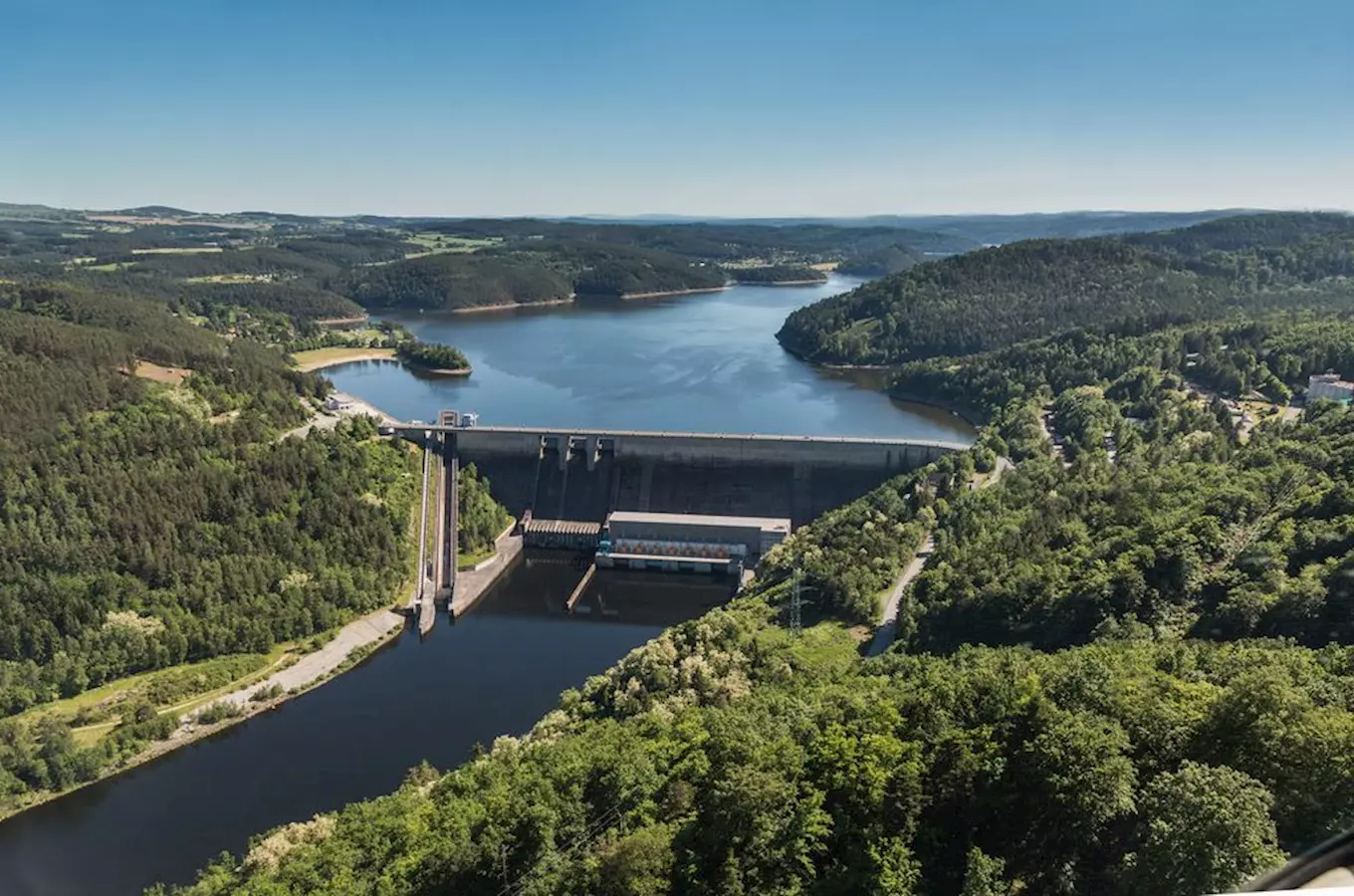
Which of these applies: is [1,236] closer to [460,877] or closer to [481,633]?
[481,633]

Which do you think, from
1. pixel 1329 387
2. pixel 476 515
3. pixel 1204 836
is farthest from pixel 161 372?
pixel 1329 387

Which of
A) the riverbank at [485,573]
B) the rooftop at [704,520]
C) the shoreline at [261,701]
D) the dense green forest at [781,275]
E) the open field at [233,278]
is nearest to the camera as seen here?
the shoreline at [261,701]

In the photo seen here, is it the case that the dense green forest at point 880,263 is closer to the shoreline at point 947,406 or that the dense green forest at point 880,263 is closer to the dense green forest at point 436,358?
the shoreline at point 947,406

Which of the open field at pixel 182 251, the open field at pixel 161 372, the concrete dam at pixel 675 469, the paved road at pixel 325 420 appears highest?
the open field at pixel 182 251

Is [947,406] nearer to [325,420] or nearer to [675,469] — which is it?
[675,469]

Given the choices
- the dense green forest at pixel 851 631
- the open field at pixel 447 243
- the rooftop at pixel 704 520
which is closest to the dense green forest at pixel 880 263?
the open field at pixel 447 243
